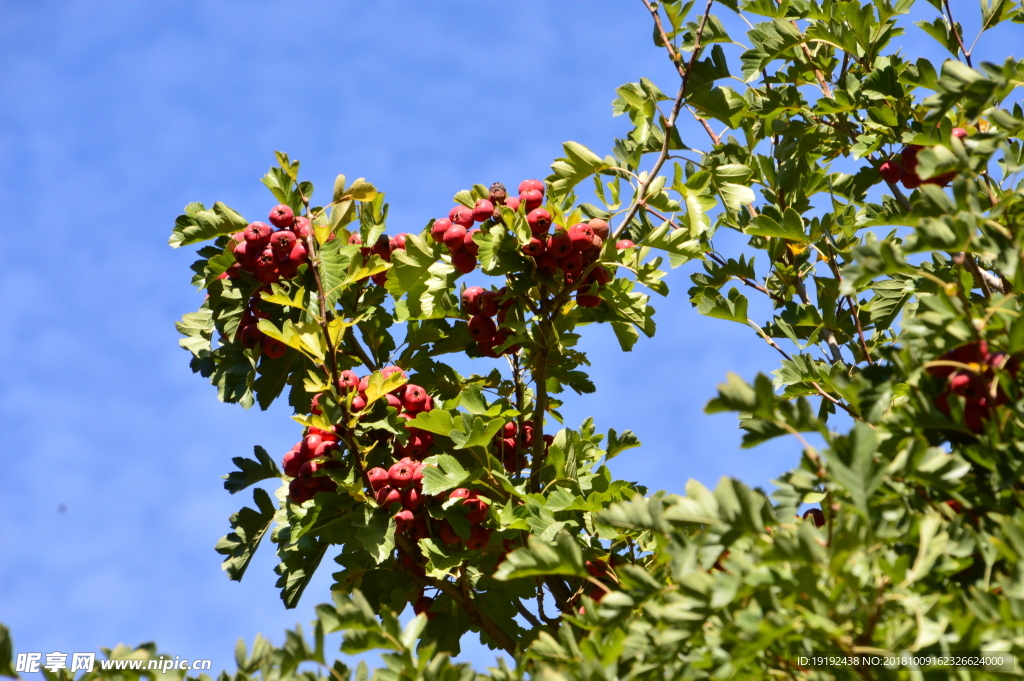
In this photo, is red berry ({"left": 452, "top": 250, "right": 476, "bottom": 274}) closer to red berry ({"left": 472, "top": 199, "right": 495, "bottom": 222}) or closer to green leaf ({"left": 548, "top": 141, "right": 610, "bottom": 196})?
red berry ({"left": 472, "top": 199, "right": 495, "bottom": 222})

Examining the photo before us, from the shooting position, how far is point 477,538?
3.49m

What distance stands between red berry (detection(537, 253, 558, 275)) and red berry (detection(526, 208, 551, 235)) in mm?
89

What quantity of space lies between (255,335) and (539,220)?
144cm

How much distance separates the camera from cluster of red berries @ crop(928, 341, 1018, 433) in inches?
84.4

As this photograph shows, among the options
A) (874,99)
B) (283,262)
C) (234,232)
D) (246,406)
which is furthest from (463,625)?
(874,99)

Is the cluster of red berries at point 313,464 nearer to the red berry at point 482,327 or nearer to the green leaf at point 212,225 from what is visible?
the red berry at point 482,327

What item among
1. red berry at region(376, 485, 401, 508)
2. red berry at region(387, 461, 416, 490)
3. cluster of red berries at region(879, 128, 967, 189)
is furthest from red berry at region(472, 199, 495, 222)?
cluster of red berries at region(879, 128, 967, 189)

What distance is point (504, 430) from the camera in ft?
12.8

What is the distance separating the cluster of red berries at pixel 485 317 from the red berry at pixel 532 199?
0.42 m

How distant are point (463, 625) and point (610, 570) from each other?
0.77 metres

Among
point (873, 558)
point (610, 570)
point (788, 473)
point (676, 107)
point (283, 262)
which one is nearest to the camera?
point (873, 558)

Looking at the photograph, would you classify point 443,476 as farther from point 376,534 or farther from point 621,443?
point 621,443

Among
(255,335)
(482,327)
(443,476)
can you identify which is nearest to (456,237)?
(482,327)

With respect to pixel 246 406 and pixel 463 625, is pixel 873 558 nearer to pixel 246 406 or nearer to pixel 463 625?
pixel 463 625
